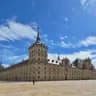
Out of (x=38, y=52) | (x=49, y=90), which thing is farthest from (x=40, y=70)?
(x=49, y=90)

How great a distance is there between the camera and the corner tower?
96.4 meters

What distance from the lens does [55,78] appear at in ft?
310

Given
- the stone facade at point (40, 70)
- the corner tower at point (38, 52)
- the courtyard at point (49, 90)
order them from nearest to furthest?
the courtyard at point (49, 90) → the stone facade at point (40, 70) → the corner tower at point (38, 52)

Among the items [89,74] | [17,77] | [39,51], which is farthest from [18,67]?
[89,74]

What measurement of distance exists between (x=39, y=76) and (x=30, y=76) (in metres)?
3.98

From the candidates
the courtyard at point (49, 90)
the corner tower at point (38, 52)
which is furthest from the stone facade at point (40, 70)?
the courtyard at point (49, 90)

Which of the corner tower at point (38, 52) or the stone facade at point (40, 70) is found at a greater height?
the corner tower at point (38, 52)

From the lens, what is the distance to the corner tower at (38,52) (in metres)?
96.4

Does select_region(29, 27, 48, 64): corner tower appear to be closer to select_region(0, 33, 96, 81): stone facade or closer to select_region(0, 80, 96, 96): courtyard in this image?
select_region(0, 33, 96, 81): stone facade

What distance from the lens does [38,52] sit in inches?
3848

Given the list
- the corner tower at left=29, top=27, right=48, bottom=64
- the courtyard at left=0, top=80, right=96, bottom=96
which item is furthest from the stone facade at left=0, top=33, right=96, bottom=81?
the courtyard at left=0, top=80, right=96, bottom=96

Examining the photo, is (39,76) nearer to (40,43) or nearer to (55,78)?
(55,78)

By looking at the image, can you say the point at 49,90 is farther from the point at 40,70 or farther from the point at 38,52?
the point at 38,52

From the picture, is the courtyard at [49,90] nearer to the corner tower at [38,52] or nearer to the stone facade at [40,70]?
the stone facade at [40,70]
